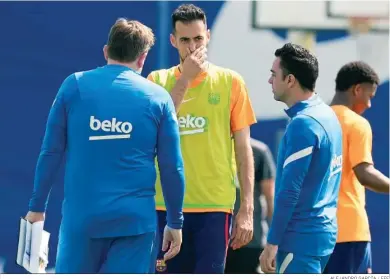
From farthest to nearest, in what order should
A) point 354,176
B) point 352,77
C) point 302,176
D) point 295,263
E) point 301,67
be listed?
point 352,77 → point 354,176 → point 301,67 → point 295,263 → point 302,176

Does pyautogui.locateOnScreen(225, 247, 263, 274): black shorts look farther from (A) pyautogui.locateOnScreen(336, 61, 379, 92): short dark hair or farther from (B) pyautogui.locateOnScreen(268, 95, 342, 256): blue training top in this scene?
(B) pyautogui.locateOnScreen(268, 95, 342, 256): blue training top

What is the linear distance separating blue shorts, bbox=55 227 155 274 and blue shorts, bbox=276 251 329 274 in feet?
2.22

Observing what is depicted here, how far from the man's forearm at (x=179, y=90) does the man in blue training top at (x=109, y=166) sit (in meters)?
0.62

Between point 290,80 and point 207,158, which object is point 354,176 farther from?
point 290,80

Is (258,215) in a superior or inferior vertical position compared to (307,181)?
inferior

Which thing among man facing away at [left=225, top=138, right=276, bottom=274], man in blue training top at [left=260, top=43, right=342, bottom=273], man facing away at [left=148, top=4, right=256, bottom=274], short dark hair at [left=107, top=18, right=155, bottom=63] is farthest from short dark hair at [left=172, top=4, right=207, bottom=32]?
man facing away at [left=225, top=138, right=276, bottom=274]

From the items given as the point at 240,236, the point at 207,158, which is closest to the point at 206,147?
the point at 207,158

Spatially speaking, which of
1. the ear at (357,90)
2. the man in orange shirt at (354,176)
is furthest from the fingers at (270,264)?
the ear at (357,90)

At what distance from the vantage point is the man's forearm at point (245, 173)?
5.50 m

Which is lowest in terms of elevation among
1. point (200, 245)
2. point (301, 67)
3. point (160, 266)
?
point (160, 266)

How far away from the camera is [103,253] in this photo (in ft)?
15.7

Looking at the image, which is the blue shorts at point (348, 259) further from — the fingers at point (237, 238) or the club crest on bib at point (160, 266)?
the club crest on bib at point (160, 266)

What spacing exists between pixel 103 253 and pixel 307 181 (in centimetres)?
106

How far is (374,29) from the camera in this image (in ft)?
27.1
